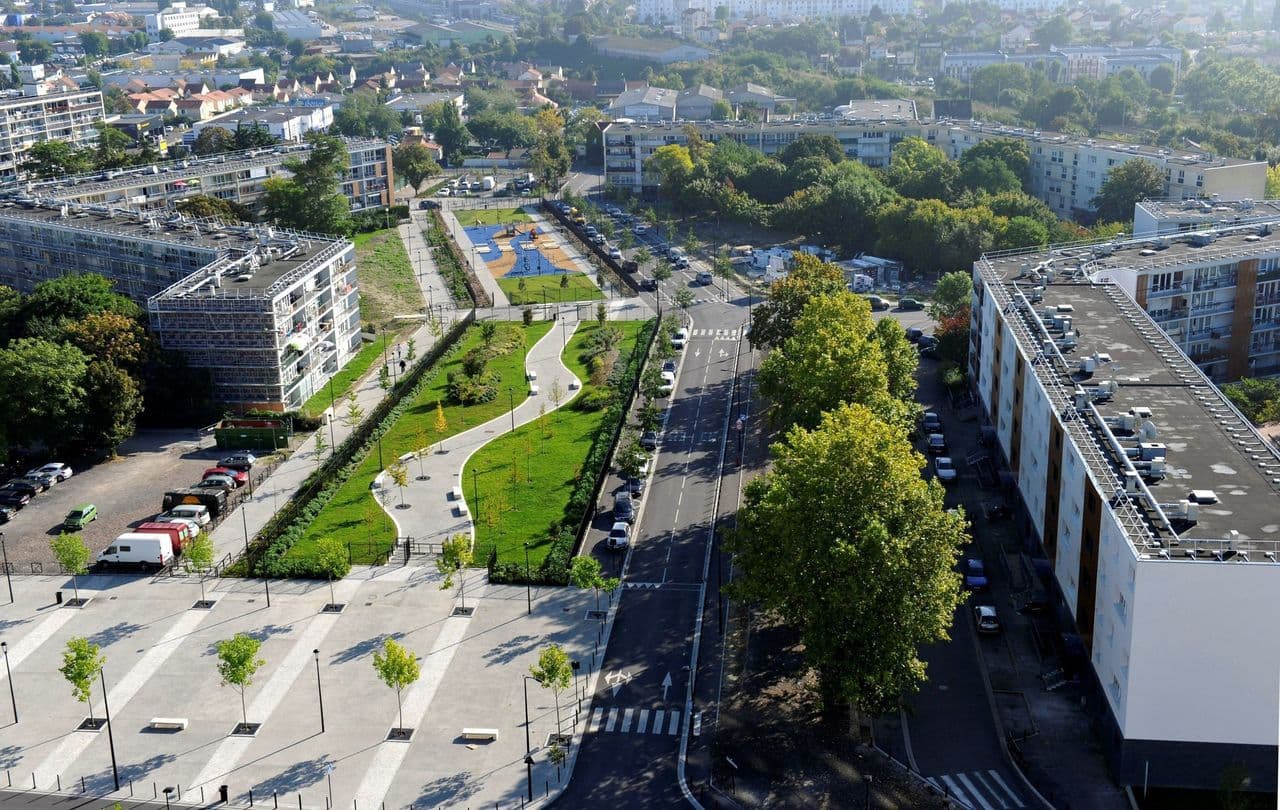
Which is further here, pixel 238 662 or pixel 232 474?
pixel 232 474

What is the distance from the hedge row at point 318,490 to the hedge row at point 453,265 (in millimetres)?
18413

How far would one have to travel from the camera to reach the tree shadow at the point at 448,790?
4312 cm

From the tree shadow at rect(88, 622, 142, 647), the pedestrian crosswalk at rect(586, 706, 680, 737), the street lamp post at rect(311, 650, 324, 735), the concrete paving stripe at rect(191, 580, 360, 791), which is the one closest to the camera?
the concrete paving stripe at rect(191, 580, 360, 791)

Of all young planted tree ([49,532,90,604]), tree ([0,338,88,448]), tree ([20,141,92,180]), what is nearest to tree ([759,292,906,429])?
young planted tree ([49,532,90,604])

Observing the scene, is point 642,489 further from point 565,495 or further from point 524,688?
point 524,688

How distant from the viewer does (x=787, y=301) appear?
82.8 m

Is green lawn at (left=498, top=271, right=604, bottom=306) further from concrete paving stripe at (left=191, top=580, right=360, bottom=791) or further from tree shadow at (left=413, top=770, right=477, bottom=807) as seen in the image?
tree shadow at (left=413, top=770, right=477, bottom=807)

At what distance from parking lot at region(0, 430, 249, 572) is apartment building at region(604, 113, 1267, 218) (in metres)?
84.6

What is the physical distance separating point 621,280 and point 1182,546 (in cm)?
7452

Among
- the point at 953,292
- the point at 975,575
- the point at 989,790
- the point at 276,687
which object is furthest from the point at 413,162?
the point at 989,790

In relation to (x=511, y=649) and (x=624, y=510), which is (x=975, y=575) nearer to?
(x=624, y=510)

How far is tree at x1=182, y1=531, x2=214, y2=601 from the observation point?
56.6 m

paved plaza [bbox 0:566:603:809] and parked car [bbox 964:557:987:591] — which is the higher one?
parked car [bbox 964:557:987:591]

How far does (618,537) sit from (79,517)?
26.8 metres
